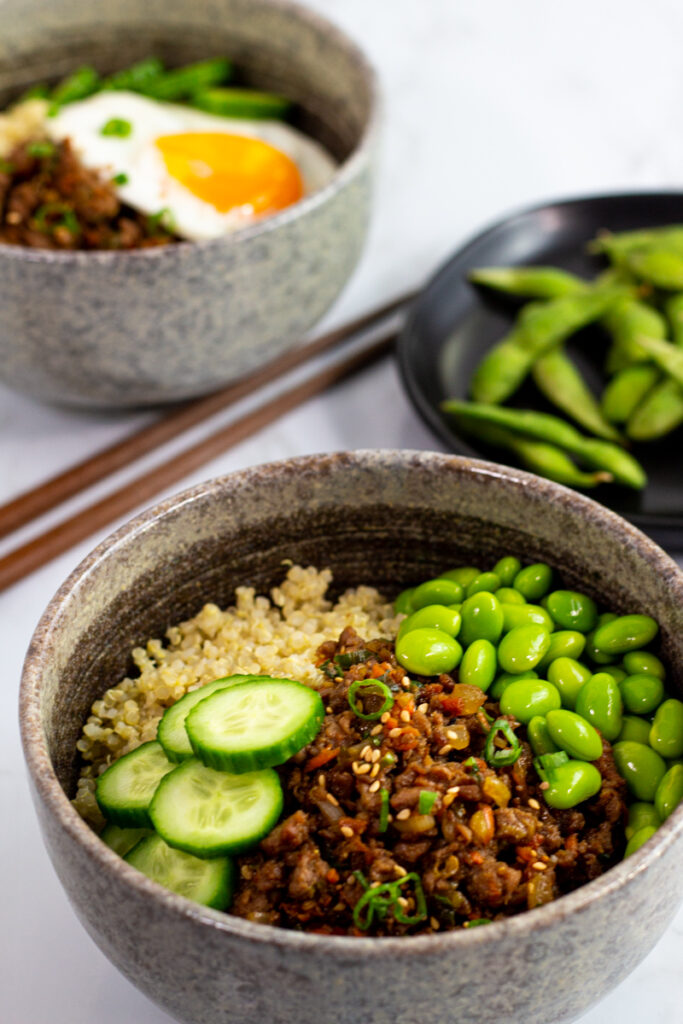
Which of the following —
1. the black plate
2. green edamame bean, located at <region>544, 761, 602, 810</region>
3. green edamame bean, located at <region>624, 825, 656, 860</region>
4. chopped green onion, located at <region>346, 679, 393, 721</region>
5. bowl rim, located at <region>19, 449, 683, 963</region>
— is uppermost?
bowl rim, located at <region>19, 449, 683, 963</region>

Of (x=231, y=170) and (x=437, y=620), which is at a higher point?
(x=231, y=170)

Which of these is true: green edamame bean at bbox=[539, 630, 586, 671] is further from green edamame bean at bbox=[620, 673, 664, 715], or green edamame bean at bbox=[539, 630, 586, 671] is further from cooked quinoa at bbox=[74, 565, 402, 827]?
cooked quinoa at bbox=[74, 565, 402, 827]

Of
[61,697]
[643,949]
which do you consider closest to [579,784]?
[643,949]

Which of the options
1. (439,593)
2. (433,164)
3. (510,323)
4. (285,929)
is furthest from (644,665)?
(433,164)

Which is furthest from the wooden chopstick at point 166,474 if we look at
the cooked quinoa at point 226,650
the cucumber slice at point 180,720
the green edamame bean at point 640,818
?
the green edamame bean at point 640,818

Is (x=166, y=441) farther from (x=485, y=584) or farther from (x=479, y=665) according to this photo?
(x=479, y=665)

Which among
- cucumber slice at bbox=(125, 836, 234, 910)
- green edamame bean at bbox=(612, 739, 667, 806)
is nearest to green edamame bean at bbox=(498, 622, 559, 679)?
green edamame bean at bbox=(612, 739, 667, 806)
